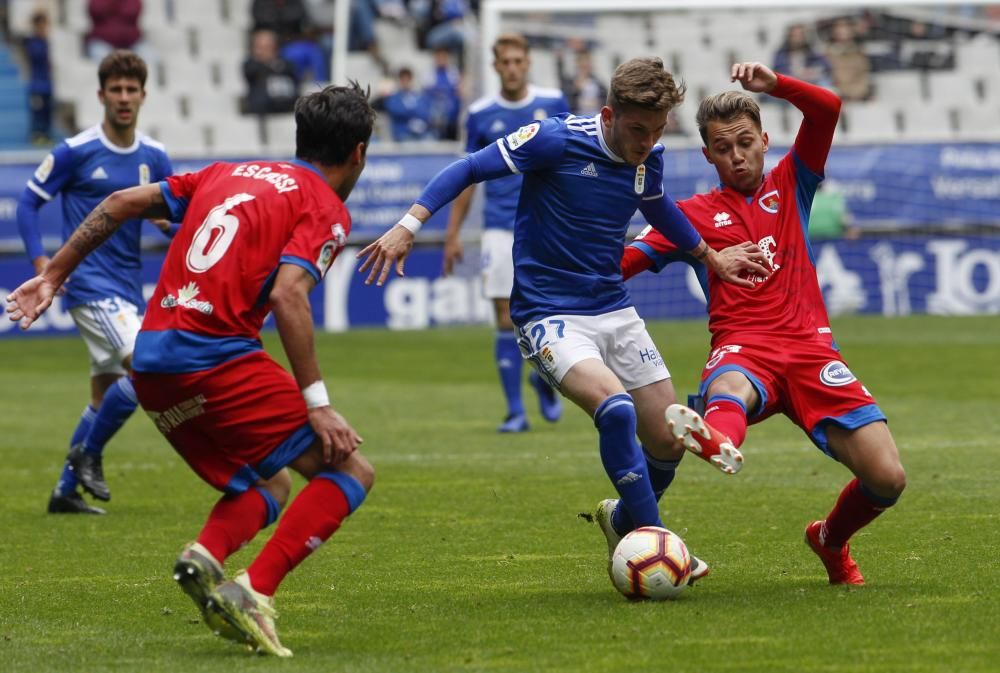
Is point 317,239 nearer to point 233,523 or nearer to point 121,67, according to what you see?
point 233,523

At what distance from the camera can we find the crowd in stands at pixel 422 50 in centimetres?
2384

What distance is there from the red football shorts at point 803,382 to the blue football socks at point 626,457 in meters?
0.37

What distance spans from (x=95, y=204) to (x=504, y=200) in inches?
149

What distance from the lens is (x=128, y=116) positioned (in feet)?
31.9

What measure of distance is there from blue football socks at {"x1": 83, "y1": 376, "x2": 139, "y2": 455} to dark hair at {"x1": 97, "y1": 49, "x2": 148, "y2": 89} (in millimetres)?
1673

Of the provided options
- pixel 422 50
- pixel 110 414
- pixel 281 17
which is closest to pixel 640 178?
pixel 110 414

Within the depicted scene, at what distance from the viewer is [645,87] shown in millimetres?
6258

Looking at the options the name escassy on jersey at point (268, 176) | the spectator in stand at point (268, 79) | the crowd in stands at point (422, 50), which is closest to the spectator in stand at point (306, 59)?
the crowd in stands at point (422, 50)

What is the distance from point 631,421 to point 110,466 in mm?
6025

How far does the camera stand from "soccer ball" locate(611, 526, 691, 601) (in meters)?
6.10

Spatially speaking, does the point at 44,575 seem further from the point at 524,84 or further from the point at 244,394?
the point at 524,84

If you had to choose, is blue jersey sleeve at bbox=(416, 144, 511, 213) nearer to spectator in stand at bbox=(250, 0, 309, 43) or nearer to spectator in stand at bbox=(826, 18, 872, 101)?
spectator in stand at bbox=(826, 18, 872, 101)

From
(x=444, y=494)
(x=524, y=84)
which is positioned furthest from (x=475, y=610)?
(x=524, y=84)

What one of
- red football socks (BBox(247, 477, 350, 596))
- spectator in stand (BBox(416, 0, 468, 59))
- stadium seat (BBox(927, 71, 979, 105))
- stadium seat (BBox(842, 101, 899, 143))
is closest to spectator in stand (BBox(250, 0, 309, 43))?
spectator in stand (BBox(416, 0, 468, 59))
